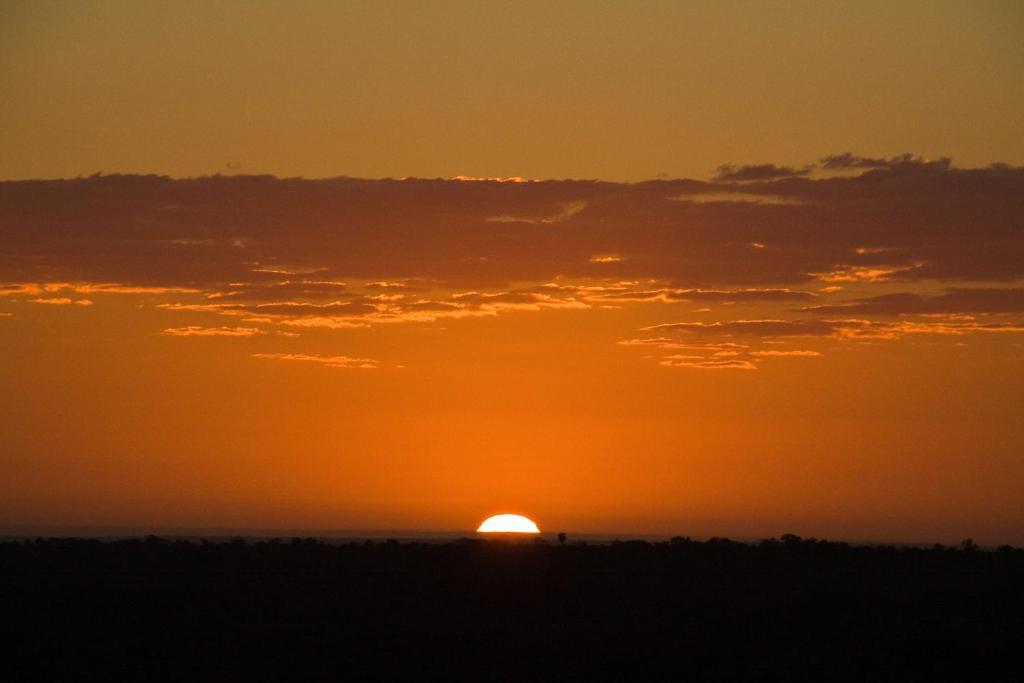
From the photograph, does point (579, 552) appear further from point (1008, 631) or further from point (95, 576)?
point (1008, 631)

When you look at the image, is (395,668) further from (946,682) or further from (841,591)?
(841,591)

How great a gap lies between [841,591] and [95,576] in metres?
25.9

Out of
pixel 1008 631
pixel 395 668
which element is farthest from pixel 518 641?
pixel 1008 631

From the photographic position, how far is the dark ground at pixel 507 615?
116 ft

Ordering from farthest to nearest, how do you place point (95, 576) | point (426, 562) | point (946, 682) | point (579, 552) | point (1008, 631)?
point (579, 552), point (426, 562), point (95, 576), point (1008, 631), point (946, 682)

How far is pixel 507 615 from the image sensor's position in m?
43.3

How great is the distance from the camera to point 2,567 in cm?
5634

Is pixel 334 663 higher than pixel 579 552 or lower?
lower

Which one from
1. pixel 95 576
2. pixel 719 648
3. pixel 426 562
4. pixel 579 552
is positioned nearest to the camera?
pixel 719 648

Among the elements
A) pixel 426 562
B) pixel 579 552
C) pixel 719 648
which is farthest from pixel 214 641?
pixel 579 552

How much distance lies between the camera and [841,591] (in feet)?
163

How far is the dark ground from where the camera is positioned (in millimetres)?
35469

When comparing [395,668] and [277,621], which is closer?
[395,668]

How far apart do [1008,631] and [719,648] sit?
8894mm
